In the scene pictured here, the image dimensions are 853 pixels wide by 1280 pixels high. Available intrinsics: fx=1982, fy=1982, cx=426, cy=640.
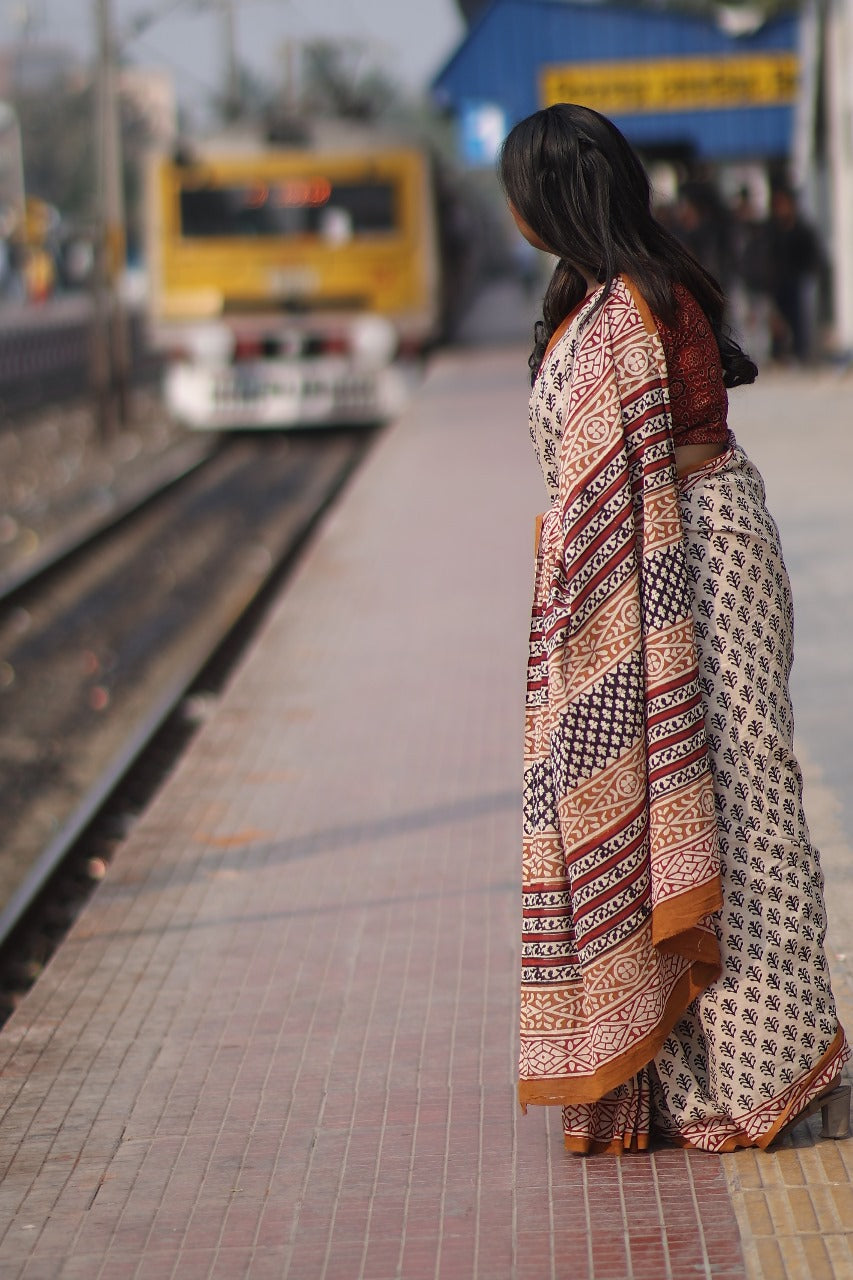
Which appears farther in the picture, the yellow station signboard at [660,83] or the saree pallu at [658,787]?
the yellow station signboard at [660,83]

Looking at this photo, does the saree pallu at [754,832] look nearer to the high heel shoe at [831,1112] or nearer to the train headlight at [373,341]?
the high heel shoe at [831,1112]

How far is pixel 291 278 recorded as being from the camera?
63.7 ft

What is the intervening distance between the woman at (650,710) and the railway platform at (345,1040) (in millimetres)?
237

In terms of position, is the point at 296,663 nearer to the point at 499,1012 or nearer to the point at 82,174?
the point at 499,1012

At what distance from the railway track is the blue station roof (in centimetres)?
590

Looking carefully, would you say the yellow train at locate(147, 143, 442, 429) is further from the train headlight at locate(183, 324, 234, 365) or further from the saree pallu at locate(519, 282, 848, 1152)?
the saree pallu at locate(519, 282, 848, 1152)

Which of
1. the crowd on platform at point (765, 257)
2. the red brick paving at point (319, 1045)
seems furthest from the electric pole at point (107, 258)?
the red brick paving at point (319, 1045)

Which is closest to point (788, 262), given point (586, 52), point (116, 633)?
point (586, 52)

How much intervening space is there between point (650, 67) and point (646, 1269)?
2024cm

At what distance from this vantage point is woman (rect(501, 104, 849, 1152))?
3020 mm

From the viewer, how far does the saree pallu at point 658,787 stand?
3029 millimetres

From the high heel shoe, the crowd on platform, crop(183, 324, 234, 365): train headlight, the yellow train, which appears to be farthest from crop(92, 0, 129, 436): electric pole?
the high heel shoe

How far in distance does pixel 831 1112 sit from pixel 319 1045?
1.15 m

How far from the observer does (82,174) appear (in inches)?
3376
